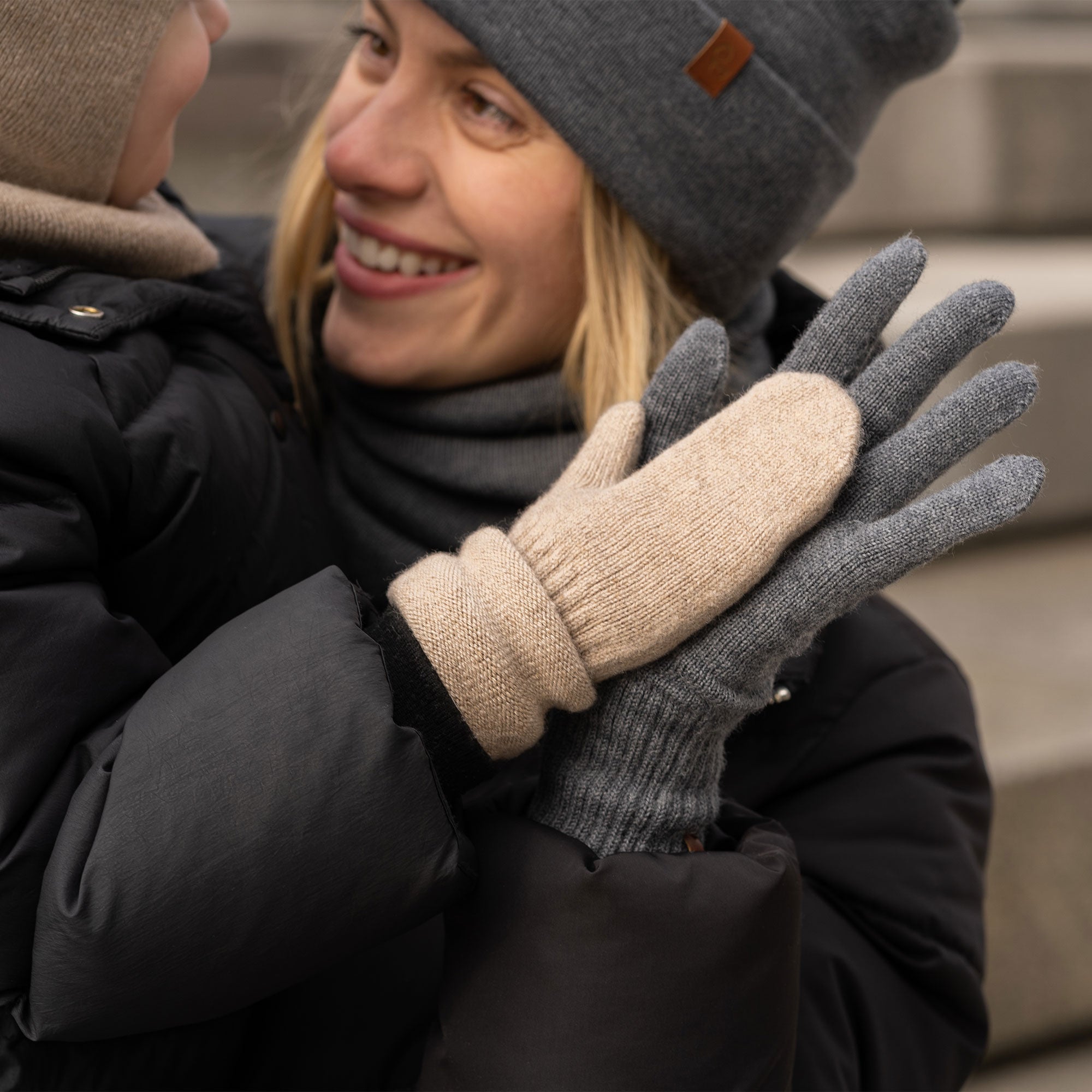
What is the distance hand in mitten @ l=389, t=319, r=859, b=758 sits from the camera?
0.67m

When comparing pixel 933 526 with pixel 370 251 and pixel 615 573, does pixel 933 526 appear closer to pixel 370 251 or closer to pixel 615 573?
pixel 615 573

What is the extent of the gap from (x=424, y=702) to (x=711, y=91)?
0.64 metres

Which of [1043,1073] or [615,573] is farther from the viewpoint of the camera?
[1043,1073]

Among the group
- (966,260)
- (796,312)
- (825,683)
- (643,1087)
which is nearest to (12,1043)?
(643,1087)

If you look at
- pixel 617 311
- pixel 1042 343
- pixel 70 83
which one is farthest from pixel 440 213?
pixel 1042 343

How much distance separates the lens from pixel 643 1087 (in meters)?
0.67

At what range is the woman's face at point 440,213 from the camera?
38.8 inches

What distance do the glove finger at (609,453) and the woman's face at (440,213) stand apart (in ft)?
1.01

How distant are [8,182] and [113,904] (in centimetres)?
49

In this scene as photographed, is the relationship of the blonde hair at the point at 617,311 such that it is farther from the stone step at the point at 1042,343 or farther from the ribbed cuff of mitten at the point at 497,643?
the stone step at the point at 1042,343

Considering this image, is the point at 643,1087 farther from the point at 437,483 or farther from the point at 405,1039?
the point at 437,483

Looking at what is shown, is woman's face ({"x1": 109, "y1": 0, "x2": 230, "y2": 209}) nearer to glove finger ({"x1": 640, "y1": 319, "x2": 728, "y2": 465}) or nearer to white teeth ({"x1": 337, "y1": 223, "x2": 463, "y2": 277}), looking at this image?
white teeth ({"x1": 337, "y1": 223, "x2": 463, "y2": 277})

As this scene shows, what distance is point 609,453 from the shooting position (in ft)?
2.48

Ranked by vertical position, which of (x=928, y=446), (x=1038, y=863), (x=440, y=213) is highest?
(x=928, y=446)
